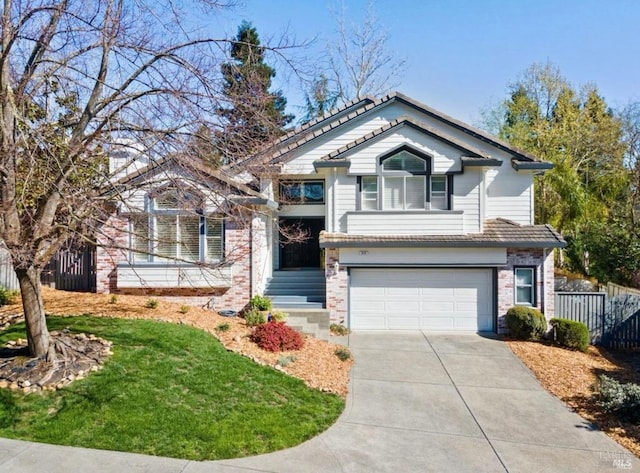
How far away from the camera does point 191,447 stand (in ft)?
18.3

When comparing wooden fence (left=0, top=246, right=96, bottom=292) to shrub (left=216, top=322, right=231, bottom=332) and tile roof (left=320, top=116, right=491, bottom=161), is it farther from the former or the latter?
tile roof (left=320, top=116, right=491, bottom=161)

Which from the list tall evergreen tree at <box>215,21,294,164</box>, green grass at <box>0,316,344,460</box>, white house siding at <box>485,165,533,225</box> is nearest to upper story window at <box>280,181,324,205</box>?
white house siding at <box>485,165,533,225</box>

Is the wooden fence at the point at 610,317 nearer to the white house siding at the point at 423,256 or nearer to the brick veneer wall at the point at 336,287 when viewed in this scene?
the white house siding at the point at 423,256

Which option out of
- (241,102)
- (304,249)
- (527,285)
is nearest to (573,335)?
(527,285)

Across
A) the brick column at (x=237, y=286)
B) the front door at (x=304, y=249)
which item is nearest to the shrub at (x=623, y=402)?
the brick column at (x=237, y=286)

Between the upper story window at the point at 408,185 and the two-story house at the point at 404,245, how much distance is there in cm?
3

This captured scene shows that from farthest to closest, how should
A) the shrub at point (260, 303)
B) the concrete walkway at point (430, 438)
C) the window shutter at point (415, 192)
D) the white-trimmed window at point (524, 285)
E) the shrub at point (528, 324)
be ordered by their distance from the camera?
the window shutter at point (415, 192) → the white-trimmed window at point (524, 285) → the shrub at point (260, 303) → the shrub at point (528, 324) → the concrete walkway at point (430, 438)

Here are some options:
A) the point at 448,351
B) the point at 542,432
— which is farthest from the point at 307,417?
the point at 448,351

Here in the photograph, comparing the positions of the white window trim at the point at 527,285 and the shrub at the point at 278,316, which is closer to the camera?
the shrub at the point at 278,316

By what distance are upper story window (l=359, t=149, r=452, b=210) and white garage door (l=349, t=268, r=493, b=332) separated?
2255 millimetres

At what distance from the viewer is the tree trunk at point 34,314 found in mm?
7129

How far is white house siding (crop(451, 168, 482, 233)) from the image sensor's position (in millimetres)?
13516

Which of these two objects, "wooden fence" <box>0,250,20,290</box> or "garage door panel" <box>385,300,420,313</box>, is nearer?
"wooden fence" <box>0,250,20,290</box>

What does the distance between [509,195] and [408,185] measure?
400cm
